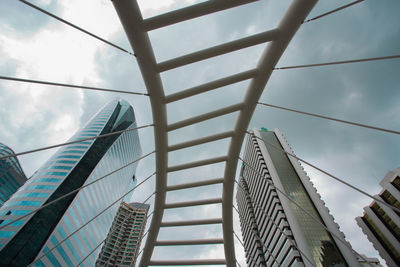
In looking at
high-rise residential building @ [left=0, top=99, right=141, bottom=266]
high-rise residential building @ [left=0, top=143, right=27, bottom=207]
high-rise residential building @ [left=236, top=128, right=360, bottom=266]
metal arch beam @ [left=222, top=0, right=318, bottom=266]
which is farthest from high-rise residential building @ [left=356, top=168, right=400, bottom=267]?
high-rise residential building @ [left=0, top=143, right=27, bottom=207]

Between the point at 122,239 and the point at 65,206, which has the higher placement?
the point at 122,239

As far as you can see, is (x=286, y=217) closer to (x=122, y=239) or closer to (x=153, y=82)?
(x=153, y=82)

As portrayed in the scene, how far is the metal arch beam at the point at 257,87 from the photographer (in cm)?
467

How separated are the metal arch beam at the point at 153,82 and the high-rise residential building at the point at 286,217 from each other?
68.8 feet

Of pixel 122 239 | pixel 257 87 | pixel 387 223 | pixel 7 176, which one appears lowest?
pixel 257 87

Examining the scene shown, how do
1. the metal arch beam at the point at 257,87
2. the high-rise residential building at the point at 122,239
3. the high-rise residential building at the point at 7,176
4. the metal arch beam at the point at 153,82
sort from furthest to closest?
1. the high-rise residential building at the point at 122,239
2. the high-rise residential building at the point at 7,176
3. the metal arch beam at the point at 257,87
4. the metal arch beam at the point at 153,82

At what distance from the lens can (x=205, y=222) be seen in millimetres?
9664

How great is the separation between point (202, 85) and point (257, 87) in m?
1.72

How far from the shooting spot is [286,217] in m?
46.4

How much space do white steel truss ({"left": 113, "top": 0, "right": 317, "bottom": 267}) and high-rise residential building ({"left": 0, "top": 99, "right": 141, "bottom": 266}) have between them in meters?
28.1

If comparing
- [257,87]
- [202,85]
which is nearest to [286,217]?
[257,87]

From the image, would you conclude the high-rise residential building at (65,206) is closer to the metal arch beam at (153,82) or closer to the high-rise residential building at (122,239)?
the high-rise residential building at (122,239)

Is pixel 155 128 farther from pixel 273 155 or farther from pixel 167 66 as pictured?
pixel 273 155

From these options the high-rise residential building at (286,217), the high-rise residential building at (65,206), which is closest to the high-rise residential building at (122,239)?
the high-rise residential building at (65,206)
